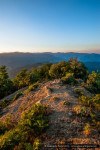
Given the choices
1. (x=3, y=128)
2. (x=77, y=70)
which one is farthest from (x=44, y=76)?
(x=3, y=128)

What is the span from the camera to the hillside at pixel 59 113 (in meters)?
23.1

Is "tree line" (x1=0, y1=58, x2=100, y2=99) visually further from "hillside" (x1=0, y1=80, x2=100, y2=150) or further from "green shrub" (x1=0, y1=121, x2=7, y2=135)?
"green shrub" (x1=0, y1=121, x2=7, y2=135)

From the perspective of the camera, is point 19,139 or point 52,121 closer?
point 19,139

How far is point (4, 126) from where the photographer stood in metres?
27.2

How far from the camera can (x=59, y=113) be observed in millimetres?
28391

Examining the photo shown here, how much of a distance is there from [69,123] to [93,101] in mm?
6322

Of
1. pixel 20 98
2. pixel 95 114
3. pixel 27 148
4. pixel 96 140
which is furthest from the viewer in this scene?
pixel 20 98

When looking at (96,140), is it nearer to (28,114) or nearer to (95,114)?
(95,114)

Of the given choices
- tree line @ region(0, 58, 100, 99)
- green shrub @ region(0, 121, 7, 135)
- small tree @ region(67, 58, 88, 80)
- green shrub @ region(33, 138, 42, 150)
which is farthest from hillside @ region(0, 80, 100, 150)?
small tree @ region(67, 58, 88, 80)

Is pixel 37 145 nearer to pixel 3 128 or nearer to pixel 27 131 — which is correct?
pixel 27 131

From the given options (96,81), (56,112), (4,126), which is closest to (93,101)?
(56,112)

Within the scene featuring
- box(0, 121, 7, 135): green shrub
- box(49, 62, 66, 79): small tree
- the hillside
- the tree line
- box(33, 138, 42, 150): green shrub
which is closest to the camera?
box(33, 138, 42, 150): green shrub

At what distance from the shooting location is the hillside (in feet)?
75.7

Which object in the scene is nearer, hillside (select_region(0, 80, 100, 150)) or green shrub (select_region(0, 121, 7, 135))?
hillside (select_region(0, 80, 100, 150))
